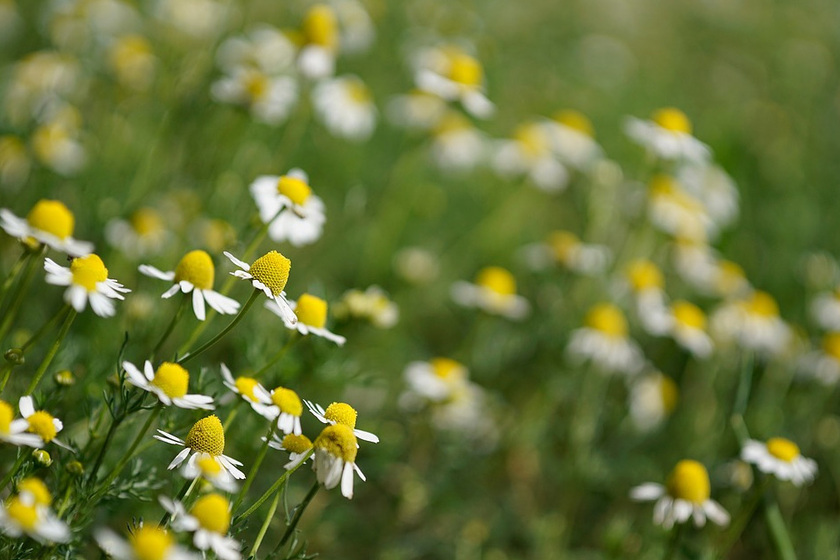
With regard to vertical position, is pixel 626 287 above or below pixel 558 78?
above

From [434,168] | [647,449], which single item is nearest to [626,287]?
[647,449]

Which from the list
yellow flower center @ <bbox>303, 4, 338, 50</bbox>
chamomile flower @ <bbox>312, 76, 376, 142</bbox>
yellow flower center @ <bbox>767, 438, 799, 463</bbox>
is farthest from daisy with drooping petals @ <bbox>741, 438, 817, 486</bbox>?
chamomile flower @ <bbox>312, 76, 376, 142</bbox>

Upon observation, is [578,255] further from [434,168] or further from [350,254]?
[434,168]

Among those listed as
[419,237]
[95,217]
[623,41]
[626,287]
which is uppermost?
[95,217]

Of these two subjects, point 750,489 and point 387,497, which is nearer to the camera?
point 750,489

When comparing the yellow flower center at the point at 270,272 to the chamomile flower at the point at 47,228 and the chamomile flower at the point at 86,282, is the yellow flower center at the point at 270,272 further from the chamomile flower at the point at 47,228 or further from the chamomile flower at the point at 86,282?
the chamomile flower at the point at 47,228

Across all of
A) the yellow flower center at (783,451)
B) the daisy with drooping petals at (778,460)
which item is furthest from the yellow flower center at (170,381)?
the yellow flower center at (783,451)

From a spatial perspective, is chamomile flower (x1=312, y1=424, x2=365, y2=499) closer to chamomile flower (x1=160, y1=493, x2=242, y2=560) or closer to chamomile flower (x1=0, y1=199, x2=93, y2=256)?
chamomile flower (x1=160, y1=493, x2=242, y2=560)

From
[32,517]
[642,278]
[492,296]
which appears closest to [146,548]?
[32,517]
